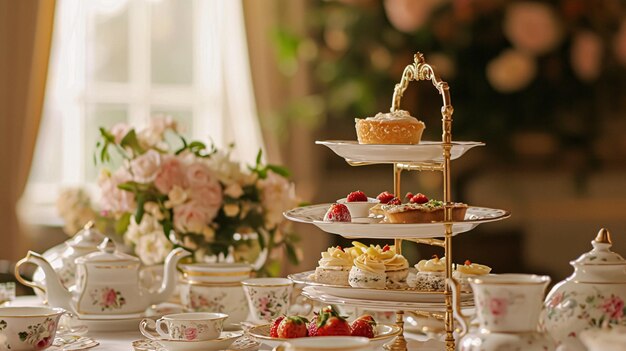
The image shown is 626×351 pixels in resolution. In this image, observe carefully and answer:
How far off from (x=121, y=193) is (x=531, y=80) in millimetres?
2576

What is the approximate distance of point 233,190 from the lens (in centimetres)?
268

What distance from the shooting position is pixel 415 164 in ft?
7.31

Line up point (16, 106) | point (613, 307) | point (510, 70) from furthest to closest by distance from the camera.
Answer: point (16, 106) < point (510, 70) < point (613, 307)

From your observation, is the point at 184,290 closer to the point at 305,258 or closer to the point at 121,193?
the point at 121,193

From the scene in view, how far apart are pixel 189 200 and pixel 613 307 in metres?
1.20

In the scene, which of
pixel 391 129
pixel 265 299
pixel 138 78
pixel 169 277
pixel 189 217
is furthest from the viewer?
pixel 138 78

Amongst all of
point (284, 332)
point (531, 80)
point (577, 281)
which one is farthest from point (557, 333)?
point (531, 80)

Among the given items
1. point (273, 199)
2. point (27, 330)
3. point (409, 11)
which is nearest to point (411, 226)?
point (27, 330)

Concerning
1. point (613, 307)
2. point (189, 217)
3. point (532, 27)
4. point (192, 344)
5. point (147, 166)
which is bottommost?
point (192, 344)

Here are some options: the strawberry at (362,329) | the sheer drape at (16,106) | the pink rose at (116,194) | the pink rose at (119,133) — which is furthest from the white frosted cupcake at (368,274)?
the sheer drape at (16,106)

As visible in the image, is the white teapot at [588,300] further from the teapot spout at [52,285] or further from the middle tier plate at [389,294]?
the teapot spout at [52,285]

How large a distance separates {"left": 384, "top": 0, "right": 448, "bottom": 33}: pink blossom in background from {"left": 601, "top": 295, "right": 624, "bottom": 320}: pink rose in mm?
2873

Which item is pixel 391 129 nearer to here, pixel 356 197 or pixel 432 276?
pixel 356 197

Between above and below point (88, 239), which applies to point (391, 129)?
above
